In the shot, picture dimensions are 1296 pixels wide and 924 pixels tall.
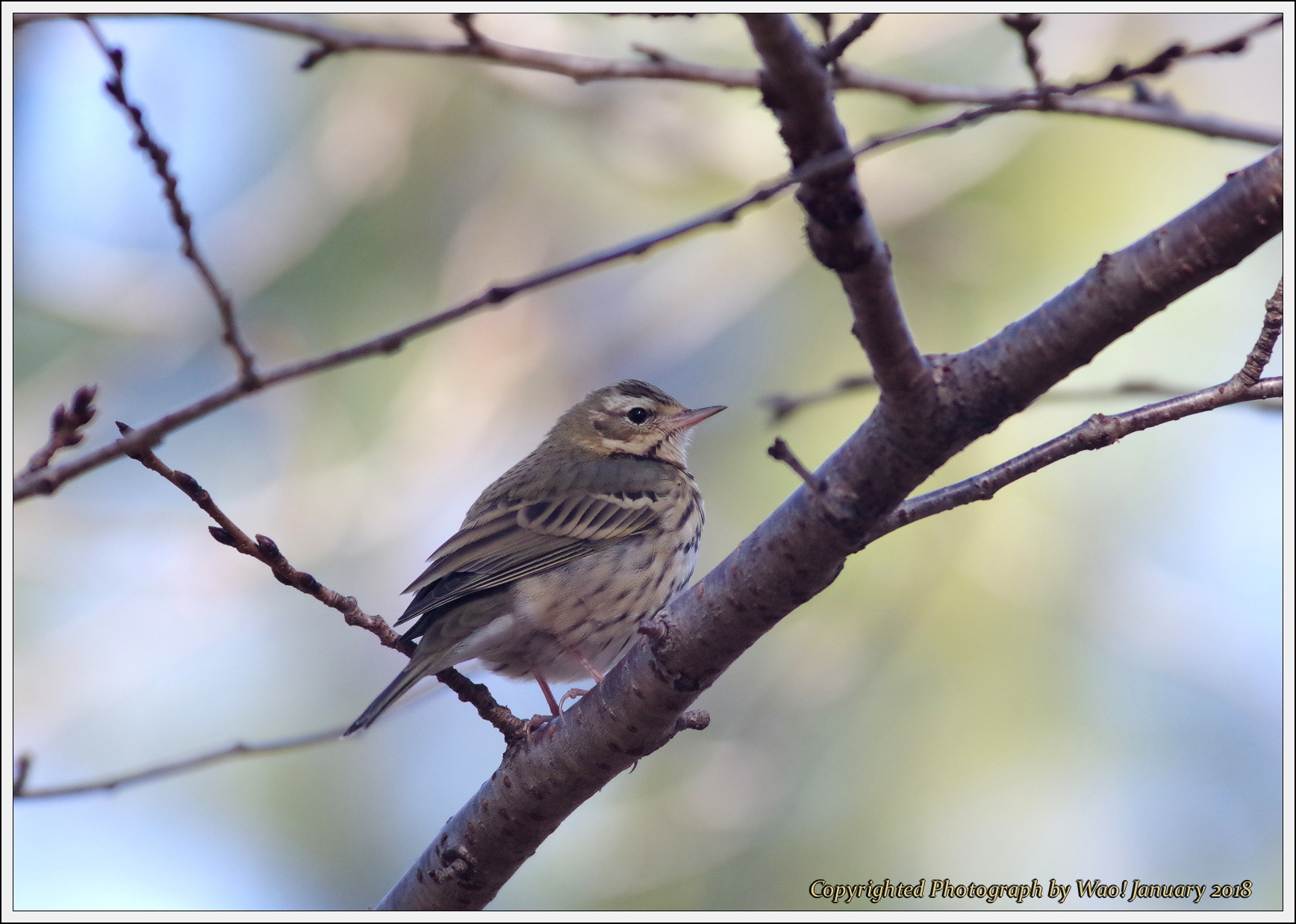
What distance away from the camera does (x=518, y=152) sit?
13.3m

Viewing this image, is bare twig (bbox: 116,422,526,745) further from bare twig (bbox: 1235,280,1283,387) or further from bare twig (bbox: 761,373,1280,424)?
bare twig (bbox: 1235,280,1283,387)

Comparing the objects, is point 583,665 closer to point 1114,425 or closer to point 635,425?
point 635,425

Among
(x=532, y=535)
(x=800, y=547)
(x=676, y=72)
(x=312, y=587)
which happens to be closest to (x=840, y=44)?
(x=676, y=72)

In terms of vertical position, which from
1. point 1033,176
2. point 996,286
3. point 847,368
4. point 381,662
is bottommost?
point 381,662

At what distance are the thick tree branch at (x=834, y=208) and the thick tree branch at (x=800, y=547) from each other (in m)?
0.18

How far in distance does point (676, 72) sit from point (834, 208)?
1.04m

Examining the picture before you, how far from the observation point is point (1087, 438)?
4.09 meters

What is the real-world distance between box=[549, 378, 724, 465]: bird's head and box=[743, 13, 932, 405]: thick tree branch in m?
5.09

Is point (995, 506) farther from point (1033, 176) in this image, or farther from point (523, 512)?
point (523, 512)

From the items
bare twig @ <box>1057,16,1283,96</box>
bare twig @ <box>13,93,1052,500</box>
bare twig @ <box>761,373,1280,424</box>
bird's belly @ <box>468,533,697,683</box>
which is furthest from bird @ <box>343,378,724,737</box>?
bare twig @ <box>1057,16,1283,96</box>

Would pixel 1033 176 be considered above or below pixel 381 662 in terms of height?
above

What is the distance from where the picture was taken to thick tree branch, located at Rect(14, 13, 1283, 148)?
3.20m

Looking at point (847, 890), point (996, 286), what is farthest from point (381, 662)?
point (996, 286)

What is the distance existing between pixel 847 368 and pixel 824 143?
23.7 ft
